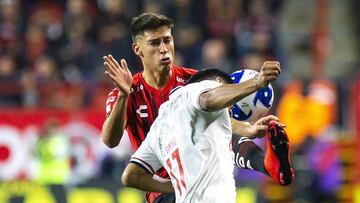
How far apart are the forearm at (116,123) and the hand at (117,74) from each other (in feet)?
0.52

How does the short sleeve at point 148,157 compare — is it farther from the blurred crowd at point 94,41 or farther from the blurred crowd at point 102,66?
the blurred crowd at point 94,41

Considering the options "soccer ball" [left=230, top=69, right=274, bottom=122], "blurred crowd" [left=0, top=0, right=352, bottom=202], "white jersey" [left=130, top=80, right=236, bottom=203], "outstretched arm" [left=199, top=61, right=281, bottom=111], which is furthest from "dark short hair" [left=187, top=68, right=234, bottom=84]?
"blurred crowd" [left=0, top=0, right=352, bottom=202]

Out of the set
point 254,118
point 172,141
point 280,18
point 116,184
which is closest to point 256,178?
point 116,184

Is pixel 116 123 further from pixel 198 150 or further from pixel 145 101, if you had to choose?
pixel 198 150

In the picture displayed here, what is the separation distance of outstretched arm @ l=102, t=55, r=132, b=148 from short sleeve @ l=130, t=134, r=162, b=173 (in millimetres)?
442

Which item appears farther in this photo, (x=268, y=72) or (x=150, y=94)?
(x=150, y=94)

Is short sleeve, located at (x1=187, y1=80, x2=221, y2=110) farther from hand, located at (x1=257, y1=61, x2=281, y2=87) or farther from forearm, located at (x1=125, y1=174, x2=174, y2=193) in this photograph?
forearm, located at (x1=125, y1=174, x2=174, y2=193)

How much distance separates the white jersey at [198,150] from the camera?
659 centimetres

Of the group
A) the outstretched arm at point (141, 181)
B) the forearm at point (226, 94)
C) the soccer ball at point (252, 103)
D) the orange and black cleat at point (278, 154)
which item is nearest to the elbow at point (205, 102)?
the forearm at point (226, 94)

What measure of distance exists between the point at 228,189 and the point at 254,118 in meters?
1.21

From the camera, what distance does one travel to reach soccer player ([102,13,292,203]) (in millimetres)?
7234

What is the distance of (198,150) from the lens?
6617 mm

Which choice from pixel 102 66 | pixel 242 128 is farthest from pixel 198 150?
pixel 102 66

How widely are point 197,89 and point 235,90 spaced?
1.00 ft
